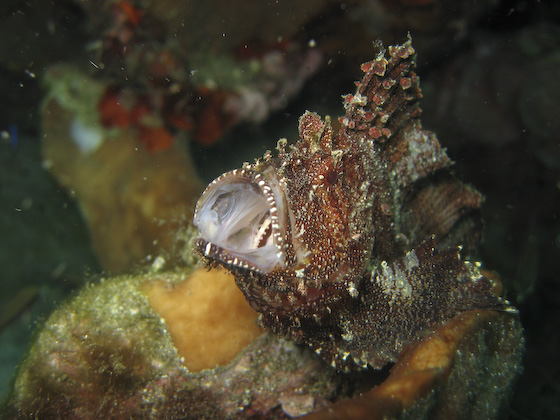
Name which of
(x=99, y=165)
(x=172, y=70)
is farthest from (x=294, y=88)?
(x=99, y=165)

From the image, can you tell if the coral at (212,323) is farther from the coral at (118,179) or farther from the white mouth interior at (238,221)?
the coral at (118,179)

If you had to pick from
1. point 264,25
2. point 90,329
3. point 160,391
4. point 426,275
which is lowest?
point 160,391

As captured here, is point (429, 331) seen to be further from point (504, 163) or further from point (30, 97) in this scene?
point (30, 97)

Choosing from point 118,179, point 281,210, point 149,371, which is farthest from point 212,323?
point 118,179

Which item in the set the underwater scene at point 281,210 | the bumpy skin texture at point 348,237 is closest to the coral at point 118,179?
the underwater scene at point 281,210

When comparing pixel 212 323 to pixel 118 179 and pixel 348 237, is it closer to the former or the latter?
pixel 348 237

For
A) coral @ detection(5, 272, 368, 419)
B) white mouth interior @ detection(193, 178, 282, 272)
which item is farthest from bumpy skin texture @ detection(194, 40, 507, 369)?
coral @ detection(5, 272, 368, 419)
